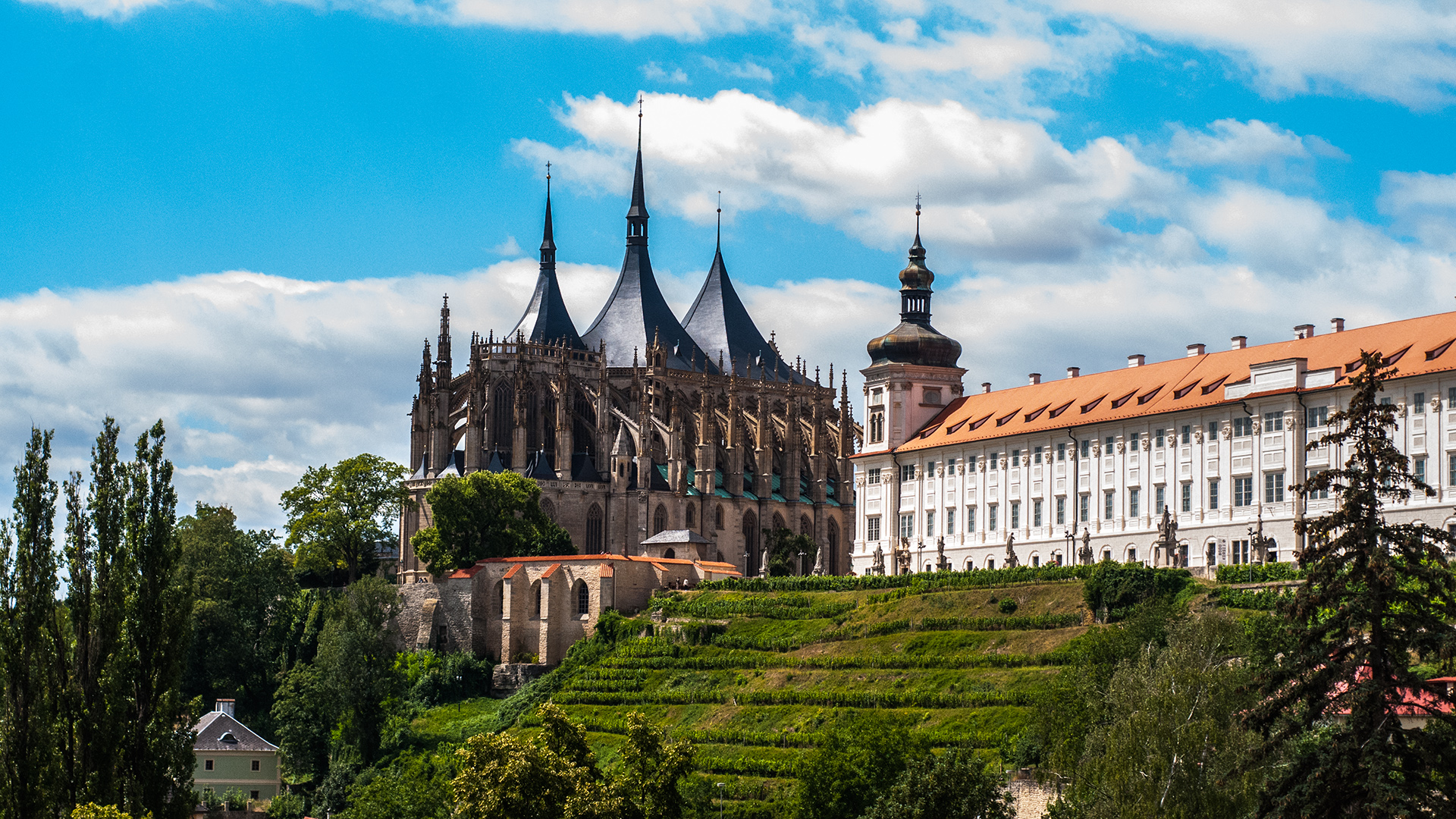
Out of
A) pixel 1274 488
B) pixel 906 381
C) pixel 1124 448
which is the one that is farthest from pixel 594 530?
pixel 1274 488

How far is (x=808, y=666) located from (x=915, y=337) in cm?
2361

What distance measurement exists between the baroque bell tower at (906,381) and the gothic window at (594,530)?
876 inches

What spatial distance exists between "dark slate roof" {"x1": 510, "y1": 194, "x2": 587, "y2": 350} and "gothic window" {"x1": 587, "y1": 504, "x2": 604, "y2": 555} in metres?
12.8

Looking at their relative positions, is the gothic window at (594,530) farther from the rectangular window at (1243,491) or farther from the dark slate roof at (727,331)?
the rectangular window at (1243,491)

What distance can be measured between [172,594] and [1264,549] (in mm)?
43016

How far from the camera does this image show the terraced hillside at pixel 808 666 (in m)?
71.6

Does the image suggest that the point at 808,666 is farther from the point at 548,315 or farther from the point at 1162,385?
the point at 548,315

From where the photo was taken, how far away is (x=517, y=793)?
5691 cm

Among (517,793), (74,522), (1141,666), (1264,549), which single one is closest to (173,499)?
(74,522)

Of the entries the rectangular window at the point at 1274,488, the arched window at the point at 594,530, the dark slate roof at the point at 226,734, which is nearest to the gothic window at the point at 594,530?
the arched window at the point at 594,530

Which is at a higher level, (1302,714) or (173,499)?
(173,499)

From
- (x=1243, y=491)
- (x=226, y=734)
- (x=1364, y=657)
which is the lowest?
(x=226, y=734)

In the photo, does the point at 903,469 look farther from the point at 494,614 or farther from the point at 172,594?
the point at 172,594

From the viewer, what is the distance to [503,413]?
120 m
